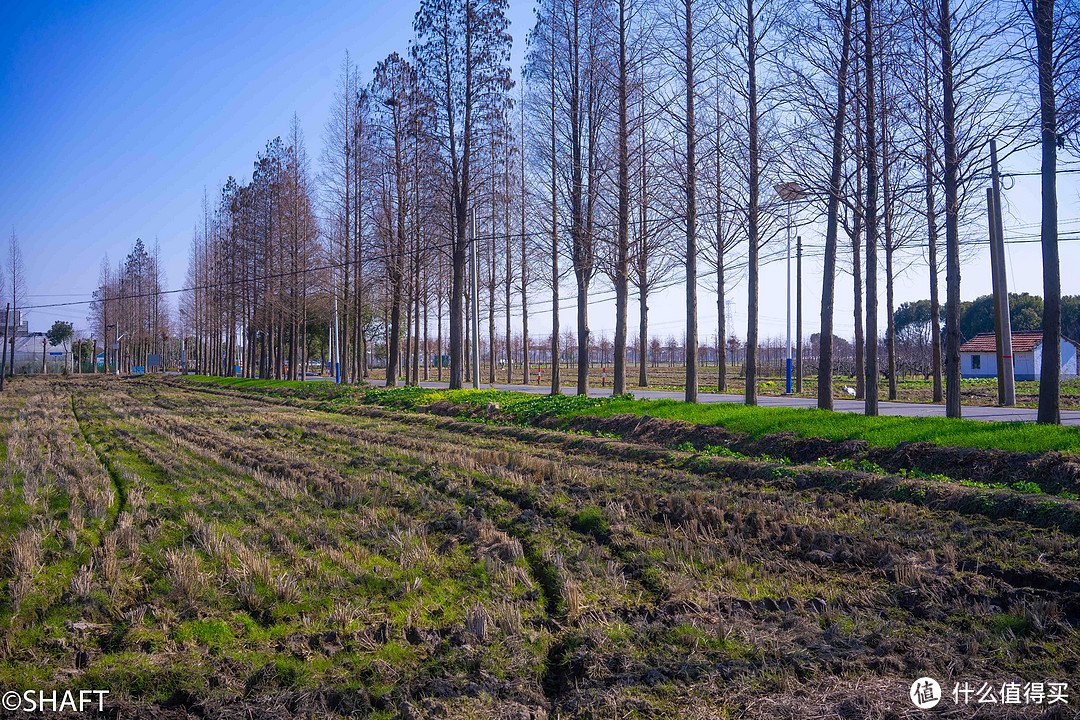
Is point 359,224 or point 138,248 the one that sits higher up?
point 138,248

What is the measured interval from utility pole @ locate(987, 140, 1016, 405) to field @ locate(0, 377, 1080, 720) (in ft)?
31.1

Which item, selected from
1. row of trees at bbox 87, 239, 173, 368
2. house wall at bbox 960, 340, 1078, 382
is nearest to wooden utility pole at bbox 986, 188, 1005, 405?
house wall at bbox 960, 340, 1078, 382

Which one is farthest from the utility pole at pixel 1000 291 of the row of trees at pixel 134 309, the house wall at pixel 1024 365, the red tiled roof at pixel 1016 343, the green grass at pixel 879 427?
the row of trees at pixel 134 309

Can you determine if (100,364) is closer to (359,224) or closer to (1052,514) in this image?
(359,224)

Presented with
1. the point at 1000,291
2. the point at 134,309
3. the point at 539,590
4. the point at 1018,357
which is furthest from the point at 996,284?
the point at 134,309

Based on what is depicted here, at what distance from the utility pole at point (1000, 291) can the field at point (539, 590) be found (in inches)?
373

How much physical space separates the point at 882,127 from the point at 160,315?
263 ft

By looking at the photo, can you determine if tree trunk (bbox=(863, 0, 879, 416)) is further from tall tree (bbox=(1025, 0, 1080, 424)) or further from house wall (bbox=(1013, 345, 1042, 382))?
house wall (bbox=(1013, 345, 1042, 382))

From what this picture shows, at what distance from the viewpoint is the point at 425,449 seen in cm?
1365

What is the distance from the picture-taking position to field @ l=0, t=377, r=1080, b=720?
3936 mm

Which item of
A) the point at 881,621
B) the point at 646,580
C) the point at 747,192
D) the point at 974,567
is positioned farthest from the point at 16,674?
the point at 747,192

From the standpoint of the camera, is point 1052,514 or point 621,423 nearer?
point 1052,514

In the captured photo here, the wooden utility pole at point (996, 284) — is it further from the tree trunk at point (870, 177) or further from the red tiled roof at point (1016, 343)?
the red tiled roof at point (1016, 343)

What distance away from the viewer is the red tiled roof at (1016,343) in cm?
4216
